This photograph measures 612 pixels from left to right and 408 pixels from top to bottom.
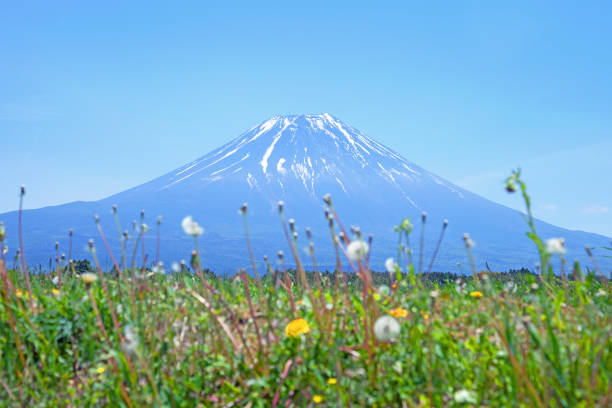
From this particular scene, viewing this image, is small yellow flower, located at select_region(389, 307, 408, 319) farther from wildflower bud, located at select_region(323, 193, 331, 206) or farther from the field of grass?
wildflower bud, located at select_region(323, 193, 331, 206)

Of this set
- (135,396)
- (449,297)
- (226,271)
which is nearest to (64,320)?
(135,396)

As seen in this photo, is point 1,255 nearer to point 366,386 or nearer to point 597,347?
point 366,386

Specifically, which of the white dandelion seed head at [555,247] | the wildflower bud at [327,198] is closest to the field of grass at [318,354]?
the white dandelion seed head at [555,247]

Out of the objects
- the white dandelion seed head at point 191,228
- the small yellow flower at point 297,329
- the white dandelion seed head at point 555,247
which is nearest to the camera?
the white dandelion seed head at point 555,247

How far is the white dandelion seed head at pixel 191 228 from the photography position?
283 centimetres

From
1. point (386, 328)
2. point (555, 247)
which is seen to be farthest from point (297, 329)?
point (555, 247)

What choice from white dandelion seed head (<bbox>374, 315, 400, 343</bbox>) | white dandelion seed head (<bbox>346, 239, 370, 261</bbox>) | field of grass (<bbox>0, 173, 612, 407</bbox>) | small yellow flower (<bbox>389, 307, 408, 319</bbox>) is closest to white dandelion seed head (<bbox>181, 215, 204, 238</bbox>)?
field of grass (<bbox>0, 173, 612, 407</bbox>)

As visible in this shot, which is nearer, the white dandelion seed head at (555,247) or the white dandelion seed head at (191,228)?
the white dandelion seed head at (555,247)

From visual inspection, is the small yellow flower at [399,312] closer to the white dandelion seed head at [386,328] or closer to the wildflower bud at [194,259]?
the white dandelion seed head at [386,328]

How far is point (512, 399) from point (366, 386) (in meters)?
0.72

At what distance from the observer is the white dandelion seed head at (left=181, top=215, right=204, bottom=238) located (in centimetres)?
283

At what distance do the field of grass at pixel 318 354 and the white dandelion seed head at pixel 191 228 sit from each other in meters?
0.01

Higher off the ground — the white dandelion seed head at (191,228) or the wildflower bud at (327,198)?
the wildflower bud at (327,198)

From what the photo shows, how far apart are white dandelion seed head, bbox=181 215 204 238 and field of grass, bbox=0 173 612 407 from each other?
0.01 m
